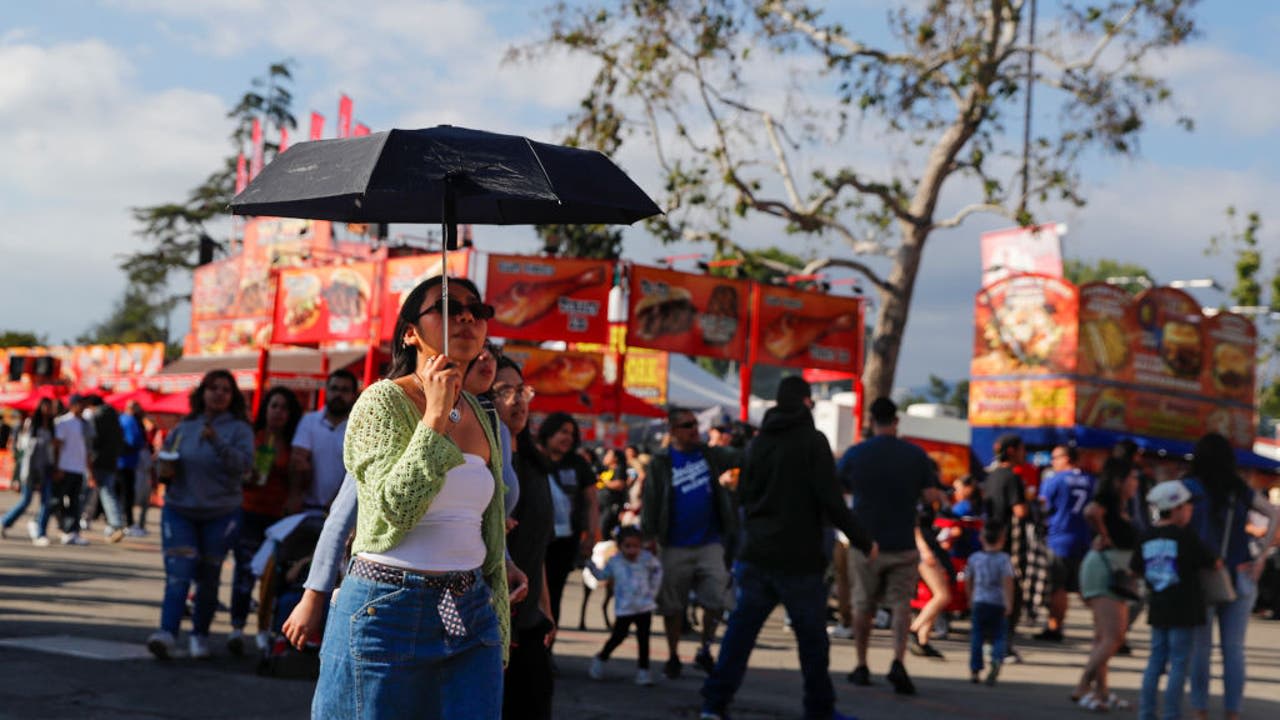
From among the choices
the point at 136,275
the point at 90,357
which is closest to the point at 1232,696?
the point at 90,357

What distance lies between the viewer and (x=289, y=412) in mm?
9695

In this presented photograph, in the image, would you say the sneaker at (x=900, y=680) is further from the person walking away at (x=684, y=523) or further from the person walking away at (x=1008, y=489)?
the person walking away at (x=1008, y=489)

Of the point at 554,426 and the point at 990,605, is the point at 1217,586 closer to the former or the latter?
the point at 990,605

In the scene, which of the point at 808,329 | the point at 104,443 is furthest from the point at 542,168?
the point at 808,329

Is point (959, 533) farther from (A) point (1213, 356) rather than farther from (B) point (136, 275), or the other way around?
(B) point (136, 275)

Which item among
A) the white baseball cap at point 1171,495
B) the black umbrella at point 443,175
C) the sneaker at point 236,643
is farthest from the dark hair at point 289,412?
the white baseball cap at point 1171,495

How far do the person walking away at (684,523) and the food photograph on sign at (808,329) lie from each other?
1231 cm

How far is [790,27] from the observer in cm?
2266

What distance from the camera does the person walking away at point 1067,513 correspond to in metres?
13.8

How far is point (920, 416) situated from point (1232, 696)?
31.4 metres

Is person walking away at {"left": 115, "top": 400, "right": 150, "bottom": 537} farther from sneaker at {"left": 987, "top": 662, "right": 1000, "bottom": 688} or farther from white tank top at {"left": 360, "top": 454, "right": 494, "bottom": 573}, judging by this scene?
white tank top at {"left": 360, "top": 454, "right": 494, "bottom": 573}

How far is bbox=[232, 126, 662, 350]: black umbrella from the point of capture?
13.3 feet

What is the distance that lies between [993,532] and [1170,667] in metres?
3.38

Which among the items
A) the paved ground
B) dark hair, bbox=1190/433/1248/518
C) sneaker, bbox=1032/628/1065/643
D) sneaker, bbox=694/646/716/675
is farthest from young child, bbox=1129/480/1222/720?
sneaker, bbox=1032/628/1065/643
